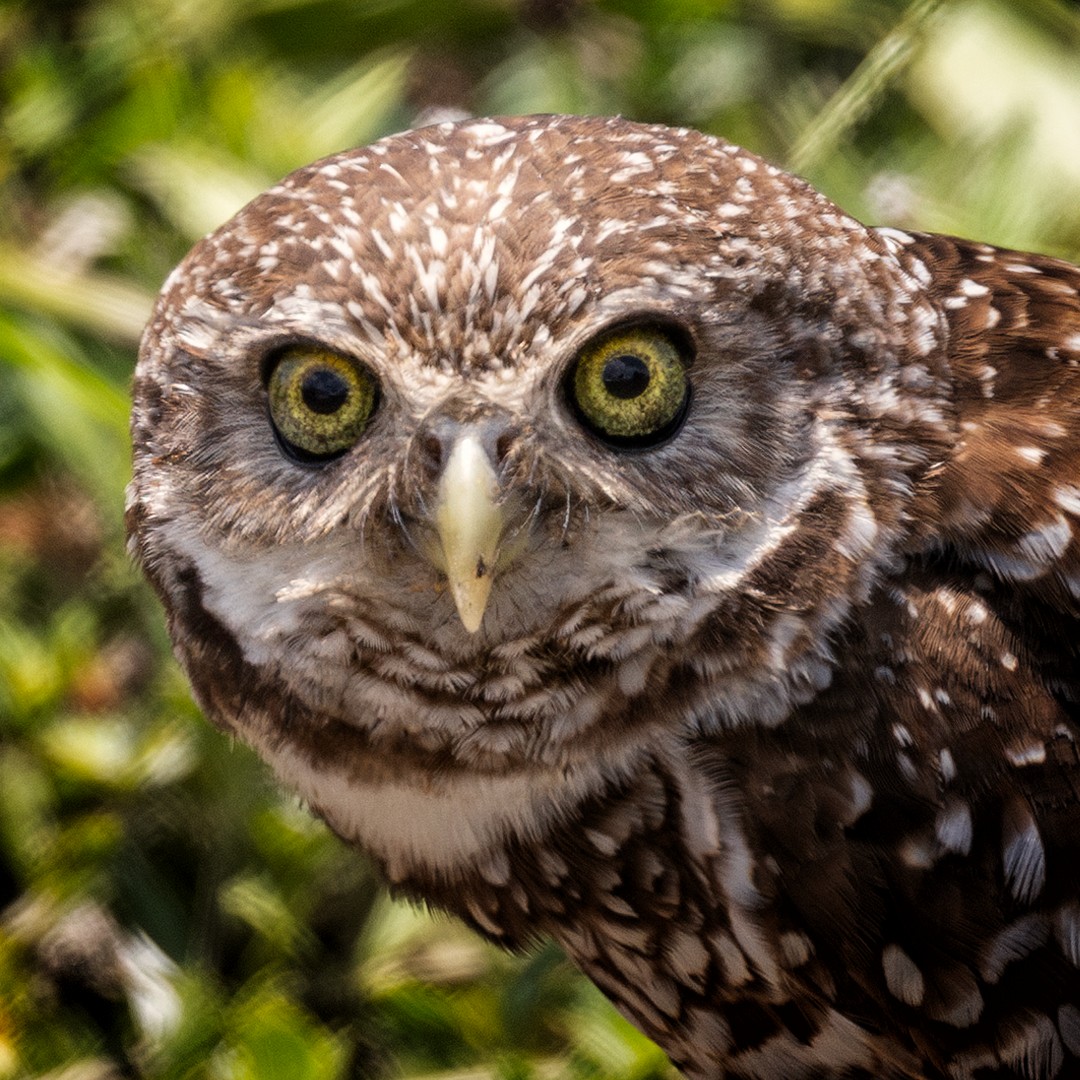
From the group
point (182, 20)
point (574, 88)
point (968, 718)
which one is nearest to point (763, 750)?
point (968, 718)

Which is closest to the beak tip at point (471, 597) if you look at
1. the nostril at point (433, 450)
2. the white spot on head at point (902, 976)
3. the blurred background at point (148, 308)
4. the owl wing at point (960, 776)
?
Answer: the nostril at point (433, 450)

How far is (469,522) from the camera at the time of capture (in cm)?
146

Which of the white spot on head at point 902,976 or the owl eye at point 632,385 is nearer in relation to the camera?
the owl eye at point 632,385

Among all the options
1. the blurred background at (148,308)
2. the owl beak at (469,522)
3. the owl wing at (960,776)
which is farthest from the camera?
the blurred background at (148,308)

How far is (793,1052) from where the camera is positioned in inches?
72.0

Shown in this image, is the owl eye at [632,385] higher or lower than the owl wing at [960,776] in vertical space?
higher

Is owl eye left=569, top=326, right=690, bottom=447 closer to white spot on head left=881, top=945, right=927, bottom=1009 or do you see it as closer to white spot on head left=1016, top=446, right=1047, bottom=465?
white spot on head left=1016, top=446, right=1047, bottom=465

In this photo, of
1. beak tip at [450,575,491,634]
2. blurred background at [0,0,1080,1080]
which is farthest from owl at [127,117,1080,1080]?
blurred background at [0,0,1080,1080]

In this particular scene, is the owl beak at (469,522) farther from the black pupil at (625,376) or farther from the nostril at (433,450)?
the black pupil at (625,376)

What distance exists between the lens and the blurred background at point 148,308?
2.37 m

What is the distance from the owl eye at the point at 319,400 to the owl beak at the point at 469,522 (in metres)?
0.12

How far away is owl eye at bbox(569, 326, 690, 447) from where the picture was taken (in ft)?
4.98

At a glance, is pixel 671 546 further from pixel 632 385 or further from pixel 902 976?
pixel 902 976

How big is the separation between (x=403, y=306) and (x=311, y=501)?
0.72 feet
